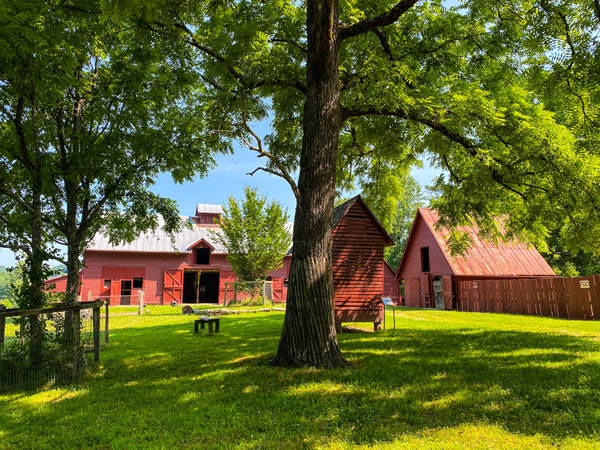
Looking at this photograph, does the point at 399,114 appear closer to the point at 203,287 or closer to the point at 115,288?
the point at 115,288

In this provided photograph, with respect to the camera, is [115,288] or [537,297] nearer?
[537,297]

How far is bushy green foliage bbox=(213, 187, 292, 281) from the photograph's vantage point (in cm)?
2639

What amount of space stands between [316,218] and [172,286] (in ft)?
89.8

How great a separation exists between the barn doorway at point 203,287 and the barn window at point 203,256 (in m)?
1.88

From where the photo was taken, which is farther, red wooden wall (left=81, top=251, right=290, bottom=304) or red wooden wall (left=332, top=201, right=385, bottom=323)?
red wooden wall (left=81, top=251, right=290, bottom=304)

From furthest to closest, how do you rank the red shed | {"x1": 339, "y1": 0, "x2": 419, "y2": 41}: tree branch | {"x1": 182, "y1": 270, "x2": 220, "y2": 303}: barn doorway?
{"x1": 182, "y1": 270, "x2": 220, "y2": 303}: barn doorway, the red shed, {"x1": 339, "y1": 0, "x2": 419, "y2": 41}: tree branch

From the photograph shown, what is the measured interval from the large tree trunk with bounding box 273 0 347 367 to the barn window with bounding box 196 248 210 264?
27.3 metres

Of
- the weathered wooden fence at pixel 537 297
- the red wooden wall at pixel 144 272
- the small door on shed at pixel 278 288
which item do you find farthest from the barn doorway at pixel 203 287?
the weathered wooden fence at pixel 537 297

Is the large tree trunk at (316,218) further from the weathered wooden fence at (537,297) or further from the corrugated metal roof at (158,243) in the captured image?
the corrugated metal roof at (158,243)

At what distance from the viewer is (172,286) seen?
3128 centimetres

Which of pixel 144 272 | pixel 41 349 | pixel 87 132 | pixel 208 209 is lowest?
pixel 41 349

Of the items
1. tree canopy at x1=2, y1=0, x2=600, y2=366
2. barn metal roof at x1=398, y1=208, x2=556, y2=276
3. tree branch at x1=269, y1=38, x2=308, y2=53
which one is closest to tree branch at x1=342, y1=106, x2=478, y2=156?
tree canopy at x1=2, y1=0, x2=600, y2=366

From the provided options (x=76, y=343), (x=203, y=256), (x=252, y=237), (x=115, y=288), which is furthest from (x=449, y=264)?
(x=115, y=288)

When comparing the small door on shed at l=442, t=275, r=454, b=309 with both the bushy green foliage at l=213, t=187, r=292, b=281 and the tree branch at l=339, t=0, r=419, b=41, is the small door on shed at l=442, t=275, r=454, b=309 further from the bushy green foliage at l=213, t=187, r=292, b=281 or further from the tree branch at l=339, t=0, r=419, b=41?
the tree branch at l=339, t=0, r=419, b=41
